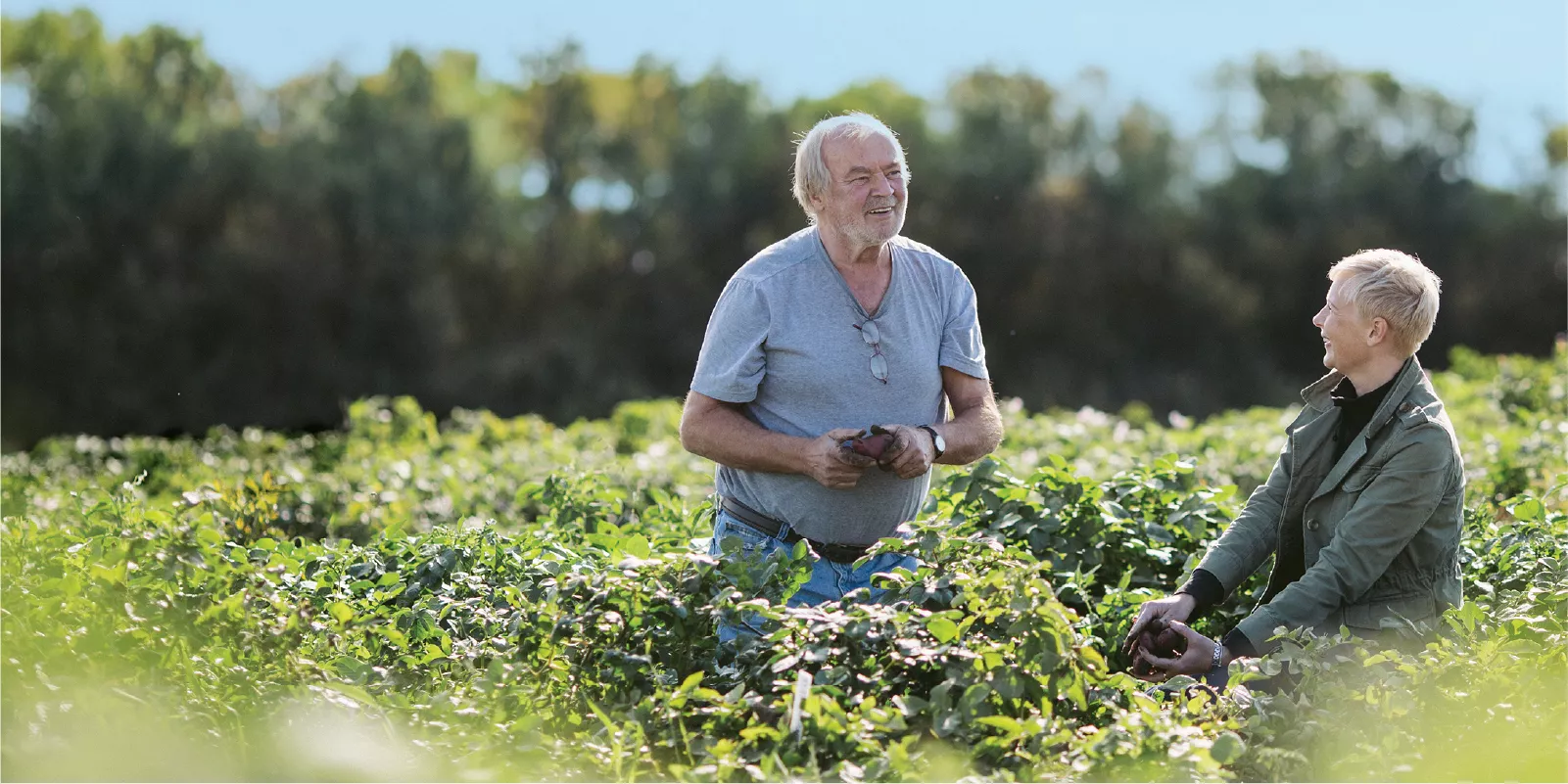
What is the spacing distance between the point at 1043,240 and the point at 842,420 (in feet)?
80.5

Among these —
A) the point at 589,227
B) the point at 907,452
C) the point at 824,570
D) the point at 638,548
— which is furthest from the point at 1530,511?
the point at 589,227

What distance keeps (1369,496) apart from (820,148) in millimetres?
1662

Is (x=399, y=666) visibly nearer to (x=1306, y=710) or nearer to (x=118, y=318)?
(x=1306, y=710)

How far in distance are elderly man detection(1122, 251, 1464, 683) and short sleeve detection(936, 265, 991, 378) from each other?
79 centimetres

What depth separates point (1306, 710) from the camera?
3232mm

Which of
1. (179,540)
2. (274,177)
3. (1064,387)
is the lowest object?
(1064,387)

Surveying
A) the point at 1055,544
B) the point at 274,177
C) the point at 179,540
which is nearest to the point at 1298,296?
the point at 274,177

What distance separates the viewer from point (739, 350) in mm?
3811

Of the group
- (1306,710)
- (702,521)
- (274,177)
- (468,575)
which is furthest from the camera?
(274,177)

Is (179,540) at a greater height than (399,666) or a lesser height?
greater

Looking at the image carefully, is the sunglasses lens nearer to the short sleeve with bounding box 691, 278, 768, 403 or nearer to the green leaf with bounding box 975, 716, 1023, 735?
the short sleeve with bounding box 691, 278, 768, 403

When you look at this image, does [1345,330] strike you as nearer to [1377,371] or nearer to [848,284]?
[1377,371]

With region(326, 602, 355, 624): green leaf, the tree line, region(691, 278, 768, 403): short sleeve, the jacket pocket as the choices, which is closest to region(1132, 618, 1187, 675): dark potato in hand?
the jacket pocket

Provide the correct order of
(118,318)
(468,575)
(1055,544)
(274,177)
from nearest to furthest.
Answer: (468,575) → (1055,544) → (118,318) → (274,177)
